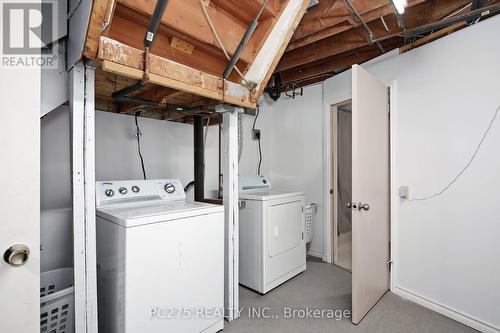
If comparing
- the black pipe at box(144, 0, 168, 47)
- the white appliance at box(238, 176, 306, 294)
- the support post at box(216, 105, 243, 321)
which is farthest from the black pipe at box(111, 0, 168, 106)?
the white appliance at box(238, 176, 306, 294)

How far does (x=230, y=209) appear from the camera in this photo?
6.23 feet

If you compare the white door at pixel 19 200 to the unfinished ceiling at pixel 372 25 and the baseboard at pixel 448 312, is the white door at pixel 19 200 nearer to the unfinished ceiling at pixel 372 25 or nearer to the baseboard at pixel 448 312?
the unfinished ceiling at pixel 372 25

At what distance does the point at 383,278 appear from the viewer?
2299 mm

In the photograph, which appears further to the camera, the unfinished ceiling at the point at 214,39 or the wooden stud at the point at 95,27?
the unfinished ceiling at the point at 214,39

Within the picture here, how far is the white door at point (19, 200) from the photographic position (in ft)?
2.62

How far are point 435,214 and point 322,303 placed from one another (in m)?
1.27

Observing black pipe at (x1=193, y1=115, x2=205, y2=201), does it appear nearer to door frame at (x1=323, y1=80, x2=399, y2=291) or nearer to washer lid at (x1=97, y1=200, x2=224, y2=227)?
washer lid at (x1=97, y1=200, x2=224, y2=227)

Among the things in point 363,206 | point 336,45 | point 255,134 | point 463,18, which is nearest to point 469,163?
point 363,206

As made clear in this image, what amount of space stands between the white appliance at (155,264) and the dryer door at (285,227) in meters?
0.73

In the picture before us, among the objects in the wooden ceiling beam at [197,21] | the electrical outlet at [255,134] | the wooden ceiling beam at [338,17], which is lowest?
the electrical outlet at [255,134]

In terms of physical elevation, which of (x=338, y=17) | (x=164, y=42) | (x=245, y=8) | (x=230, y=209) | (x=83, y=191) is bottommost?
(x=230, y=209)

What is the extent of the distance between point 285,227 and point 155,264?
4.81ft

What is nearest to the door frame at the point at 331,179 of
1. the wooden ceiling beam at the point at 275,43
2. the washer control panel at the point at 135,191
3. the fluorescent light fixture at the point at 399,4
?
the fluorescent light fixture at the point at 399,4

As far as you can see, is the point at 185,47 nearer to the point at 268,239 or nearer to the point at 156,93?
the point at 156,93
